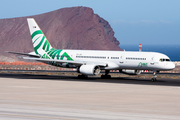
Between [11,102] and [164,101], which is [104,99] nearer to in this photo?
[164,101]

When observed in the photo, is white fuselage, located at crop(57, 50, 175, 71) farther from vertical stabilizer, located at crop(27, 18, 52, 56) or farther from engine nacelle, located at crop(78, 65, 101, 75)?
vertical stabilizer, located at crop(27, 18, 52, 56)

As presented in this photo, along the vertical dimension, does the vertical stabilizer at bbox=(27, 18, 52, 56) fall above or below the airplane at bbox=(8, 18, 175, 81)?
above

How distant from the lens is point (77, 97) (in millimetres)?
27781

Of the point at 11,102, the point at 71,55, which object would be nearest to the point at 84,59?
the point at 71,55

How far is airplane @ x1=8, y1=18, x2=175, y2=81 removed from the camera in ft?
162

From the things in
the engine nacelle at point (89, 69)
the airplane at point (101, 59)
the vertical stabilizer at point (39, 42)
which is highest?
the vertical stabilizer at point (39, 42)

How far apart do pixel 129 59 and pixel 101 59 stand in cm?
476

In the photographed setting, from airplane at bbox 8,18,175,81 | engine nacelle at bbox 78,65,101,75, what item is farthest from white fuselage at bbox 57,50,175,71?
engine nacelle at bbox 78,65,101,75

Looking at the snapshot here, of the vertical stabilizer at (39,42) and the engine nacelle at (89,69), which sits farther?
the vertical stabilizer at (39,42)

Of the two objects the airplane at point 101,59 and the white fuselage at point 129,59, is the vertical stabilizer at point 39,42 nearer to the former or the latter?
the airplane at point 101,59

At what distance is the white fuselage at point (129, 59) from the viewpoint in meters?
49.0

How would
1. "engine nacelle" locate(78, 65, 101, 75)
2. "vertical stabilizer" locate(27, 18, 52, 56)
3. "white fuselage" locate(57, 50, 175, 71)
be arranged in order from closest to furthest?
"white fuselage" locate(57, 50, 175, 71)
"engine nacelle" locate(78, 65, 101, 75)
"vertical stabilizer" locate(27, 18, 52, 56)

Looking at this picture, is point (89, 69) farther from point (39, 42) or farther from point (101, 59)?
point (39, 42)

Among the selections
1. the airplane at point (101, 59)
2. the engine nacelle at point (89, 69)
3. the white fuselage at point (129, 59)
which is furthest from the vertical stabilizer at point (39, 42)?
the engine nacelle at point (89, 69)
